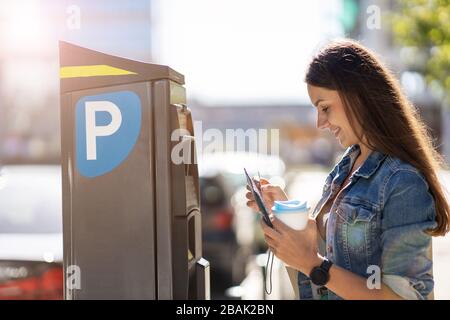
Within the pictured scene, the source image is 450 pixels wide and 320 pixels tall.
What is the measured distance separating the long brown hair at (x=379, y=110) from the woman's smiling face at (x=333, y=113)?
2 centimetres

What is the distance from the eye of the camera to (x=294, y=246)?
2117 millimetres

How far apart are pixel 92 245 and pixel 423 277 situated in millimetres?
1362

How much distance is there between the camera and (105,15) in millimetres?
44594

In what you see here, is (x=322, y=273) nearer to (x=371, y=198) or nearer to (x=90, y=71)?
(x=371, y=198)

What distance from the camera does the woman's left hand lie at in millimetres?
2105

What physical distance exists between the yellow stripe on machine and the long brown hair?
2.86 ft

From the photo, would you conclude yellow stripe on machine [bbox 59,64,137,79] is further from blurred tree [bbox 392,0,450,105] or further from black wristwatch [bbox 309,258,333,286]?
blurred tree [bbox 392,0,450,105]

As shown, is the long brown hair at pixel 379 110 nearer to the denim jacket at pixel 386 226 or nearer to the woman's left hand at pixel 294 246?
the denim jacket at pixel 386 226

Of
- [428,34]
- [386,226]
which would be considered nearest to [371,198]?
[386,226]

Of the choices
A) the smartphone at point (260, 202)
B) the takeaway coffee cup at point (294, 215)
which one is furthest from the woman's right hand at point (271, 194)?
the takeaway coffee cup at point (294, 215)

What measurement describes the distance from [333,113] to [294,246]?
50 centimetres

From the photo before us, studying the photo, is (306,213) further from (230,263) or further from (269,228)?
(230,263)

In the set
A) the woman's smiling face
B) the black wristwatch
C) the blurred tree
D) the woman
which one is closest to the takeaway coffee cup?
the woman
